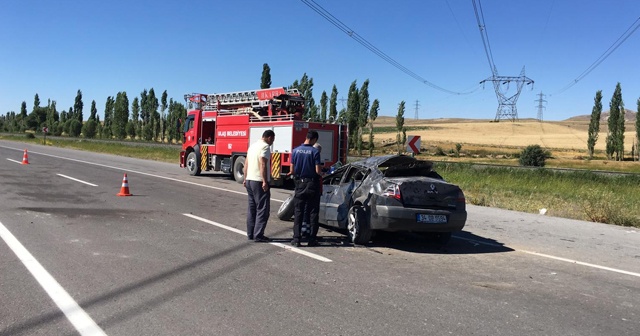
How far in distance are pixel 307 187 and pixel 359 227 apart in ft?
3.56

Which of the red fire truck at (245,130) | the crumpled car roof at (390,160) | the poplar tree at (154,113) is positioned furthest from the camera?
the poplar tree at (154,113)

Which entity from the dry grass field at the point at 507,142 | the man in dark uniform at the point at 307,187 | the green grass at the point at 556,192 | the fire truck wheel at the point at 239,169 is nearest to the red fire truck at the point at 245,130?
the fire truck wheel at the point at 239,169

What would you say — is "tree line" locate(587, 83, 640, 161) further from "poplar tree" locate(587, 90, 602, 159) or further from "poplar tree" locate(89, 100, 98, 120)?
"poplar tree" locate(89, 100, 98, 120)

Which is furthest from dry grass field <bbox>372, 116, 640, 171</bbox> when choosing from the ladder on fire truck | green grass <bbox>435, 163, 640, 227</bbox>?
the ladder on fire truck

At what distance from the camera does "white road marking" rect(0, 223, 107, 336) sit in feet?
13.6

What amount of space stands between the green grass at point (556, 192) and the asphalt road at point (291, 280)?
99.1 inches

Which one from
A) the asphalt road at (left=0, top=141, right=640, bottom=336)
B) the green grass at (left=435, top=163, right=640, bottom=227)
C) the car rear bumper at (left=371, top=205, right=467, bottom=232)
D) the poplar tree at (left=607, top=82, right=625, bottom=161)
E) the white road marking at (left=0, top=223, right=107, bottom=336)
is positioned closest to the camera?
the white road marking at (left=0, top=223, right=107, bottom=336)

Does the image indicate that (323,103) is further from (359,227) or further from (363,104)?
(359,227)

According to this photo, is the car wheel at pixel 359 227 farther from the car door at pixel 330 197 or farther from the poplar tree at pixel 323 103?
the poplar tree at pixel 323 103

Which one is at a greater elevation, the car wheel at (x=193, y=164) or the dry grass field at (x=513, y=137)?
the dry grass field at (x=513, y=137)

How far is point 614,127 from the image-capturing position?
201 feet

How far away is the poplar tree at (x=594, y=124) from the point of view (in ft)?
209

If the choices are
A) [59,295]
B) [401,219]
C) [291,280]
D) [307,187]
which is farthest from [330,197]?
[59,295]

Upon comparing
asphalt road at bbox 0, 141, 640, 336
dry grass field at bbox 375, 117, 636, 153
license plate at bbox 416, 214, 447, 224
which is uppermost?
dry grass field at bbox 375, 117, 636, 153
